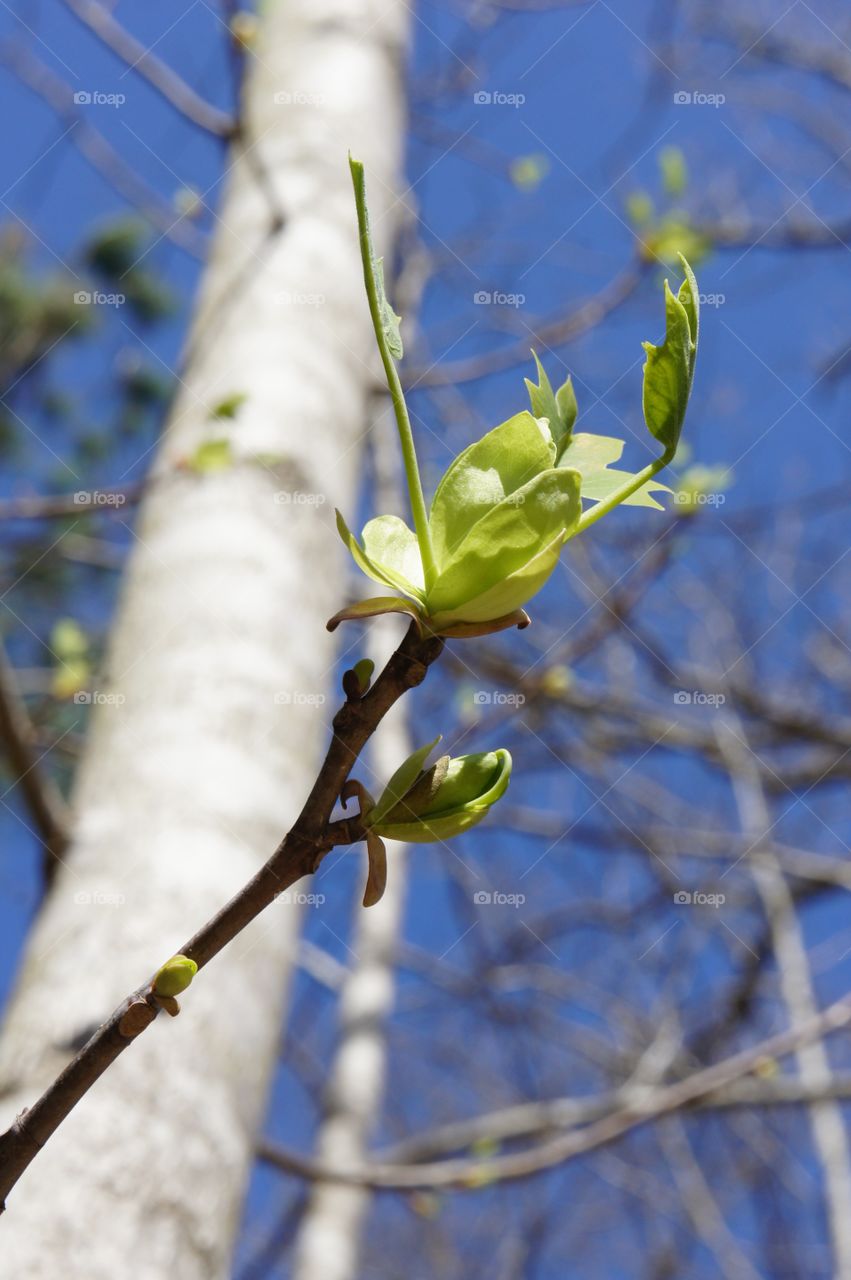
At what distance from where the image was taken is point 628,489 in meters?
0.36

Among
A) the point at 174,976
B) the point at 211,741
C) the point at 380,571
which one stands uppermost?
the point at 211,741

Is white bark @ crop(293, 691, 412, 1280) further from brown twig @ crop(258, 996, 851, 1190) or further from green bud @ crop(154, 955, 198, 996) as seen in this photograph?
green bud @ crop(154, 955, 198, 996)

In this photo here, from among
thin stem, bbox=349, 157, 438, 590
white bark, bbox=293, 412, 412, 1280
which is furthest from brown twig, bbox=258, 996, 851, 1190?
thin stem, bbox=349, 157, 438, 590

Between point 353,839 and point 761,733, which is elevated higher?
point 761,733

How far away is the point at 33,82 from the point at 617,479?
2061 millimetres

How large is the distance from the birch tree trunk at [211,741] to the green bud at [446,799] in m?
0.44

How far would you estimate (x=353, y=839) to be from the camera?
366 millimetres

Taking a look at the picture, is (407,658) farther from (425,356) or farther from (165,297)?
(165,297)

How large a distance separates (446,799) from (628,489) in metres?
0.12

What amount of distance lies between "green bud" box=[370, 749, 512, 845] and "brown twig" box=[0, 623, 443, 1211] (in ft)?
0.05

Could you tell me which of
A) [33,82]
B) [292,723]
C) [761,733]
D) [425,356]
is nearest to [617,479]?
[292,723]

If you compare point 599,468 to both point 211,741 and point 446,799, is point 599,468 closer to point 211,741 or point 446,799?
point 446,799

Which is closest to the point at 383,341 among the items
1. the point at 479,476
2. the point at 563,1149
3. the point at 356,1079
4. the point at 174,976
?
the point at 479,476

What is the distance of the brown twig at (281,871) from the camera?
34 centimetres
